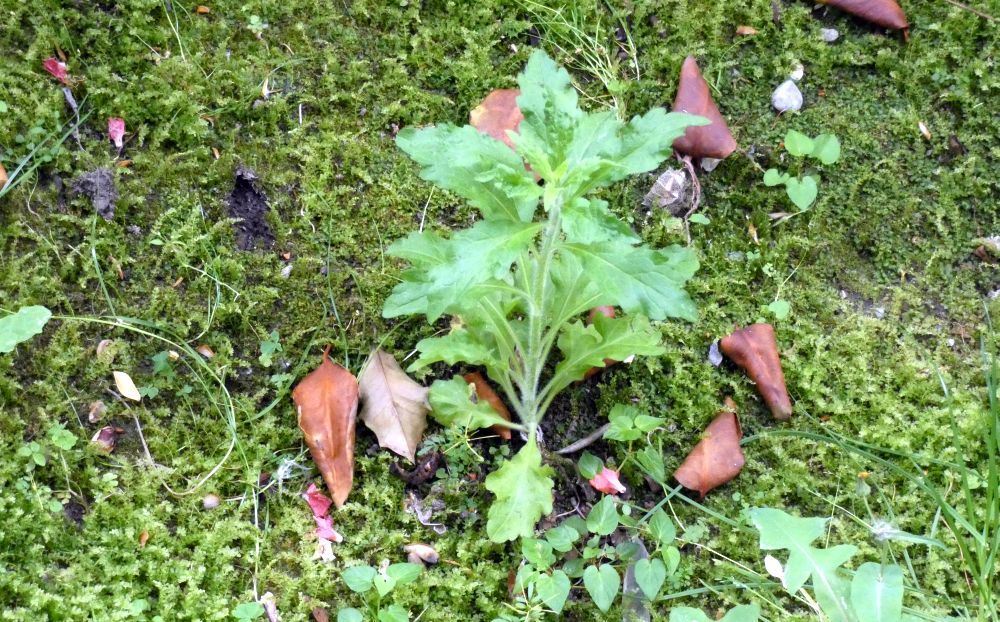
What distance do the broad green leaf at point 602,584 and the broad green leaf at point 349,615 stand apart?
28.5 inches

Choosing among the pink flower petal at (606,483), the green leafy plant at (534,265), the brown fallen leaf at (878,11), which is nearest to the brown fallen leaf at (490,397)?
the green leafy plant at (534,265)

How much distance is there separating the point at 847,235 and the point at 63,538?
3098mm

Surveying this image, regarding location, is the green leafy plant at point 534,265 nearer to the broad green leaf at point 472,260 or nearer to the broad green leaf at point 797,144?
the broad green leaf at point 472,260

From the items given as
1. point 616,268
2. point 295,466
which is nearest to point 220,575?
point 295,466

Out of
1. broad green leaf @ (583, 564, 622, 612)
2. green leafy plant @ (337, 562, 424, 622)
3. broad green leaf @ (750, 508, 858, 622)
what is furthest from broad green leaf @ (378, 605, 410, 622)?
broad green leaf @ (750, 508, 858, 622)

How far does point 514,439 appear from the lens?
113 inches

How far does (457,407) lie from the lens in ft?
8.86

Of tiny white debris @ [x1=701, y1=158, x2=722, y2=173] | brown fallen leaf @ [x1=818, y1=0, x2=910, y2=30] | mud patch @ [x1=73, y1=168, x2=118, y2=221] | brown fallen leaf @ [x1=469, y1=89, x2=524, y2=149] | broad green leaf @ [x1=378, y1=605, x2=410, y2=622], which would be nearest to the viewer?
broad green leaf @ [x1=378, y1=605, x2=410, y2=622]

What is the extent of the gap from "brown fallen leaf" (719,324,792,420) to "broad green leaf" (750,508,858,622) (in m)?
0.62

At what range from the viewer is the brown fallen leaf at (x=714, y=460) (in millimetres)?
2795

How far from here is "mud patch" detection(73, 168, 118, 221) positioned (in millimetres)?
2926

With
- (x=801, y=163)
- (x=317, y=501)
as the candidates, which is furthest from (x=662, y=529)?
(x=801, y=163)

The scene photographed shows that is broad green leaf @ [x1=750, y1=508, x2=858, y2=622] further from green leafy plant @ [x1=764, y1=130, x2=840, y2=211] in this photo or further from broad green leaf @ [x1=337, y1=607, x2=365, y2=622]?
green leafy plant @ [x1=764, y1=130, x2=840, y2=211]

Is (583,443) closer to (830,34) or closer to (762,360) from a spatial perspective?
(762,360)
